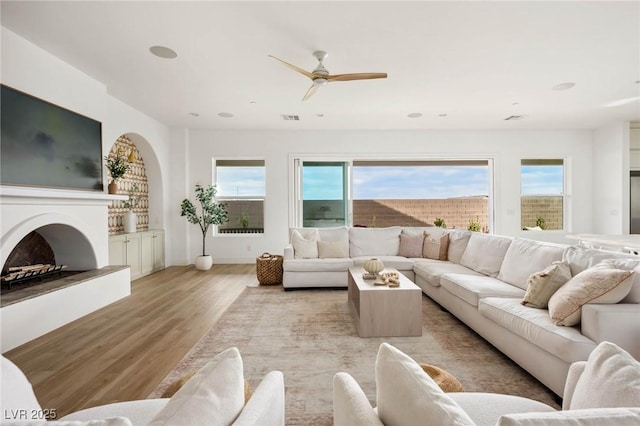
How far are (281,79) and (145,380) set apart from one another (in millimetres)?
3456

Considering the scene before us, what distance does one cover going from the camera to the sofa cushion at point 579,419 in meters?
0.53

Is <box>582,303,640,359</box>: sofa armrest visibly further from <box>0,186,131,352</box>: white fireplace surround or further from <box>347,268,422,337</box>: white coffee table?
<box>0,186,131,352</box>: white fireplace surround

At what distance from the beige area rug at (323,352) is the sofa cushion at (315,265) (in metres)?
0.79

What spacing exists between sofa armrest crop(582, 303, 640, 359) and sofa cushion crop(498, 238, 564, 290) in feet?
2.81

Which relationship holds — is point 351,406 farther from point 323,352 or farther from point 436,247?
point 436,247

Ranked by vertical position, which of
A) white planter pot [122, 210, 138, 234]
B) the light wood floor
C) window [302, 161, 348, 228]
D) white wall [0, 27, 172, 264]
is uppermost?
white wall [0, 27, 172, 264]

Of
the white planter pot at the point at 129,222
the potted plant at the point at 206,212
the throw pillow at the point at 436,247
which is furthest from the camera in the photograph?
the potted plant at the point at 206,212

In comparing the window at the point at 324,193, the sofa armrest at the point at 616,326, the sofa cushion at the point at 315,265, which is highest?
the window at the point at 324,193

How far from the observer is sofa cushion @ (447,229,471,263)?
170 inches

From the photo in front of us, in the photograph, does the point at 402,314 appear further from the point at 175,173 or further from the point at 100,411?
the point at 175,173

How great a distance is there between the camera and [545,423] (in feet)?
1.77

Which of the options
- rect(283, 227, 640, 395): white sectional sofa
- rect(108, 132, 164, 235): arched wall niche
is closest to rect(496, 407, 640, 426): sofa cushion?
rect(283, 227, 640, 395): white sectional sofa

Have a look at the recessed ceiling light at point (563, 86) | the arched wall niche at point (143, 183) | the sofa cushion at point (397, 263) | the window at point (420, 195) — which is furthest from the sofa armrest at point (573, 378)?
the window at point (420, 195)

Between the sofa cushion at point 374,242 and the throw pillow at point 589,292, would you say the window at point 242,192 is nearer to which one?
the sofa cushion at point 374,242
